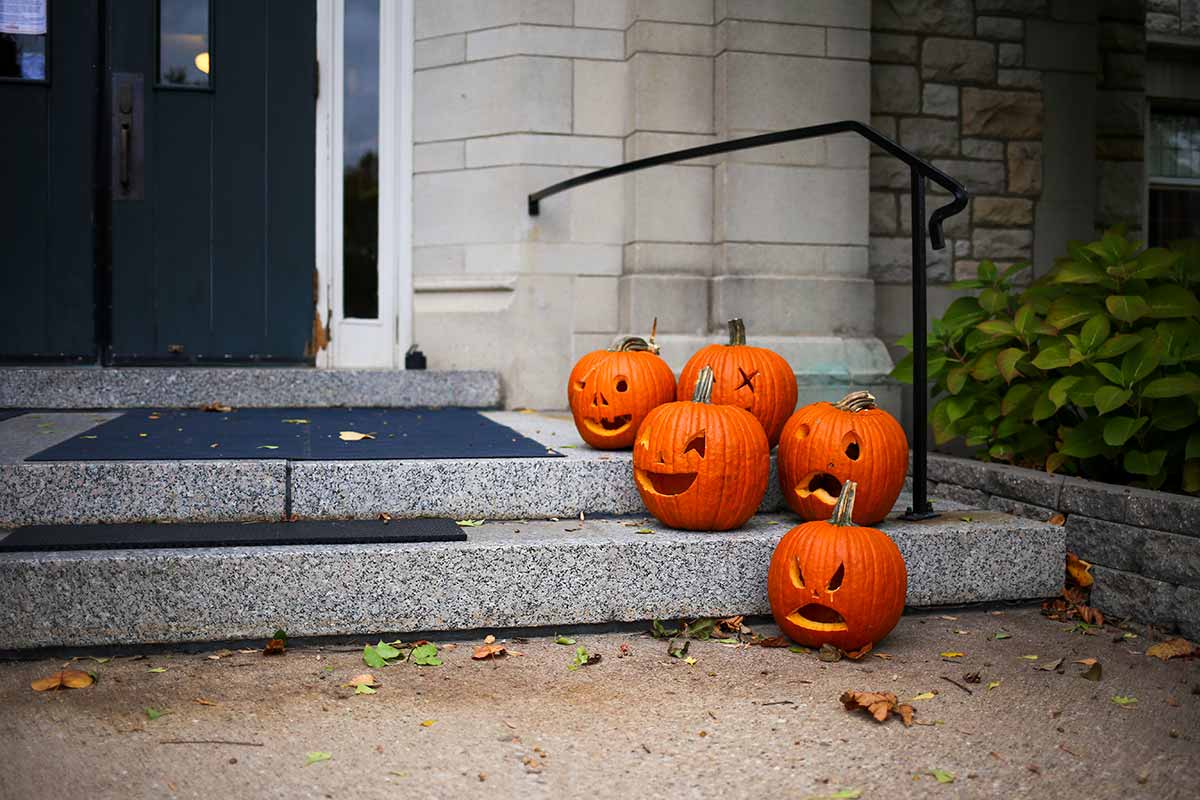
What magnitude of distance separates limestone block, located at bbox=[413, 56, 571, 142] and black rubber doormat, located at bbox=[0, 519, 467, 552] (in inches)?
111

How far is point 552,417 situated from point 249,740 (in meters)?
2.95

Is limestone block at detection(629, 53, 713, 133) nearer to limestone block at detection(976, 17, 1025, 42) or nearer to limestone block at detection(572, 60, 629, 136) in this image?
limestone block at detection(572, 60, 629, 136)

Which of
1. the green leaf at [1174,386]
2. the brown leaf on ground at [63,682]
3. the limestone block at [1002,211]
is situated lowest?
the brown leaf on ground at [63,682]

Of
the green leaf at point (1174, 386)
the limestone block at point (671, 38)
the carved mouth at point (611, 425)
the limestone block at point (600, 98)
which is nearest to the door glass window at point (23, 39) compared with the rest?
the limestone block at point (600, 98)

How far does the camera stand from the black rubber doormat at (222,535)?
289cm

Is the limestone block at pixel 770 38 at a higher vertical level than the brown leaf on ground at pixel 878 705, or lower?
higher

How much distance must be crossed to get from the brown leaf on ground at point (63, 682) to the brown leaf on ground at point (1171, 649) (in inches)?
115

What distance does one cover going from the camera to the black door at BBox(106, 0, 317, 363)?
532 cm

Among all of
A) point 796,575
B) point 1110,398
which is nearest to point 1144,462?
point 1110,398

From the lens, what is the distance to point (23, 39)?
5.21 metres

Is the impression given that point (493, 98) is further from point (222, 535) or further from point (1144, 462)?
point (1144, 462)

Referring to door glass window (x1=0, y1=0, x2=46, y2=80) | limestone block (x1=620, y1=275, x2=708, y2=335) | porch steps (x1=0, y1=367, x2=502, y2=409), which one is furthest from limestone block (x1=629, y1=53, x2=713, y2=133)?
door glass window (x1=0, y1=0, x2=46, y2=80)

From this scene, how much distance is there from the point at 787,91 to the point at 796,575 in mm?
3051

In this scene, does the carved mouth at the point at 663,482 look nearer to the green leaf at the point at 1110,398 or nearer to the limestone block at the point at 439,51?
the green leaf at the point at 1110,398
